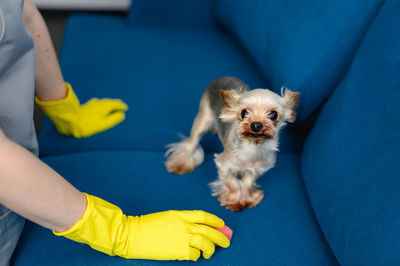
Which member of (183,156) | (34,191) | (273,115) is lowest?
(183,156)

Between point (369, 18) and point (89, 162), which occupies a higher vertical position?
point (369, 18)

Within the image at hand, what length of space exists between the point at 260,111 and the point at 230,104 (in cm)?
8

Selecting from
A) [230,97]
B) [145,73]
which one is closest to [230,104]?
[230,97]

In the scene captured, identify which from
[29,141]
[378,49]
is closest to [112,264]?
[29,141]

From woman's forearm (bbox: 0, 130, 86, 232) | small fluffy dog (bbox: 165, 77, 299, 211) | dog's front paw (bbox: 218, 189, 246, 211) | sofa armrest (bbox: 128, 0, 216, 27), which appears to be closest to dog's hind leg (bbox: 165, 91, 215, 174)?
small fluffy dog (bbox: 165, 77, 299, 211)

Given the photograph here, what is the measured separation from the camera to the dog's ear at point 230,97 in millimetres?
853

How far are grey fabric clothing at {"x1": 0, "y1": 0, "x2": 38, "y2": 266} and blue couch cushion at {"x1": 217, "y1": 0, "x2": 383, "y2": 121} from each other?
0.73 meters

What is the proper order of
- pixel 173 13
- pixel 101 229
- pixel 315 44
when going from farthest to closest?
1. pixel 173 13
2. pixel 315 44
3. pixel 101 229

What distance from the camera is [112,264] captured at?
82cm

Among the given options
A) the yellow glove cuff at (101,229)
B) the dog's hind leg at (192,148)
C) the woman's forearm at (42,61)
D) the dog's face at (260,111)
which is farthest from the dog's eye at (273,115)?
the woman's forearm at (42,61)

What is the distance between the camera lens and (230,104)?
87cm

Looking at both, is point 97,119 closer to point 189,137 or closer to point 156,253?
point 189,137

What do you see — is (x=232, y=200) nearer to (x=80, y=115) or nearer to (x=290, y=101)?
(x=290, y=101)

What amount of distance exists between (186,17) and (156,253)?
4.40 ft
